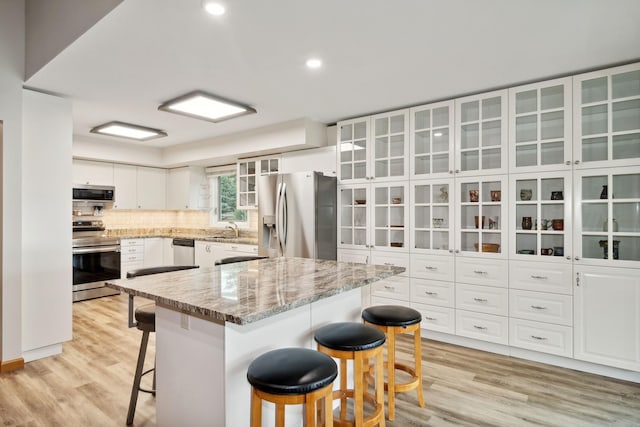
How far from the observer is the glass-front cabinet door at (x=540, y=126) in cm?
298

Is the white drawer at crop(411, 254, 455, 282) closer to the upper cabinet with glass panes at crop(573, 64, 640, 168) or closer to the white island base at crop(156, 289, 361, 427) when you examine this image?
the upper cabinet with glass panes at crop(573, 64, 640, 168)

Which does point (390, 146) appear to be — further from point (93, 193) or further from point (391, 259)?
point (93, 193)

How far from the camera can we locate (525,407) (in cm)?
237

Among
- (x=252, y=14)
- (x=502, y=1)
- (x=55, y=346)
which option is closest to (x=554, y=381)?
(x=502, y=1)

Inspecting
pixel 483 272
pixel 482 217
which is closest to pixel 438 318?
pixel 483 272

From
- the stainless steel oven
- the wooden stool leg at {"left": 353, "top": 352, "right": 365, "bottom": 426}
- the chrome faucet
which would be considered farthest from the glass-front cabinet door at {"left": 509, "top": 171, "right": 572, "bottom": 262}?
the stainless steel oven

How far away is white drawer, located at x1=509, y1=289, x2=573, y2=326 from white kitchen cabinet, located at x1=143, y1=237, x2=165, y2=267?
542 centimetres

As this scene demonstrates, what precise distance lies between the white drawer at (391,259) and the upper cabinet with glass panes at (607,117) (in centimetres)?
173

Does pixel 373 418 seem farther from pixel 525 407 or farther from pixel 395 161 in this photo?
pixel 395 161

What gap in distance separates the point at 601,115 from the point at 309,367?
3077 millimetres

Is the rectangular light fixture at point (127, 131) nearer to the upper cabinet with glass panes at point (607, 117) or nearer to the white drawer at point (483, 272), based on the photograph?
the white drawer at point (483, 272)

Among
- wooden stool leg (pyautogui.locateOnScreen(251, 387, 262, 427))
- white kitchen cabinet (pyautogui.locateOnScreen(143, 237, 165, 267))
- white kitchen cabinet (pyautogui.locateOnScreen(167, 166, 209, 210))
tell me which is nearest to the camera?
wooden stool leg (pyautogui.locateOnScreen(251, 387, 262, 427))

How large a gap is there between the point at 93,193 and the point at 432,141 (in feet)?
16.5

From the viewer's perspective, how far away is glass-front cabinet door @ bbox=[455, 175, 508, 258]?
129 inches
